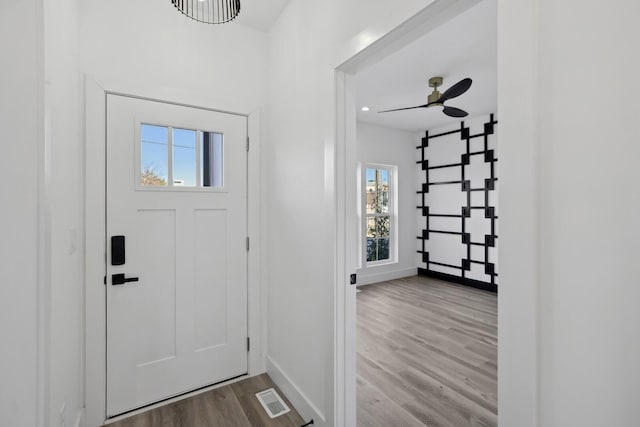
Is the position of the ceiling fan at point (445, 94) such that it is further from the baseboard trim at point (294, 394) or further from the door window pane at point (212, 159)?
the baseboard trim at point (294, 394)

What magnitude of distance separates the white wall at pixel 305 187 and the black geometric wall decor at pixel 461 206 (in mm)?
3713

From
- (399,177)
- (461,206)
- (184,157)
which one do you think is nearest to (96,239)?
(184,157)

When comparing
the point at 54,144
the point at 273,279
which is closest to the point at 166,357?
the point at 273,279

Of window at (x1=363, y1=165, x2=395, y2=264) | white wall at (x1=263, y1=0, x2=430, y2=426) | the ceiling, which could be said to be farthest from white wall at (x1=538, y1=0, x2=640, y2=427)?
window at (x1=363, y1=165, x2=395, y2=264)

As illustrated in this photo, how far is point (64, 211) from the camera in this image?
56.5 inches

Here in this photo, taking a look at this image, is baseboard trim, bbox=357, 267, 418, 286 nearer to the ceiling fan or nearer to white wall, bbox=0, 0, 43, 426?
the ceiling fan

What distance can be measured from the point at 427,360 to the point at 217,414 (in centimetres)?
175

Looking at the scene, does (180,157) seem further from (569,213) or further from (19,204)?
(569,213)

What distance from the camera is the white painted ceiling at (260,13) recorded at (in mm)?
2049

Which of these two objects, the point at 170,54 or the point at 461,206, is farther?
the point at 461,206

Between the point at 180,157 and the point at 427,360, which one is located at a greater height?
the point at 180,157

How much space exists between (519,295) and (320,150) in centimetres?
122

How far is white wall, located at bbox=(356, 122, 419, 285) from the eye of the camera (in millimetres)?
5074

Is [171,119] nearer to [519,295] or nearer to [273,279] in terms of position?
[273,279]
